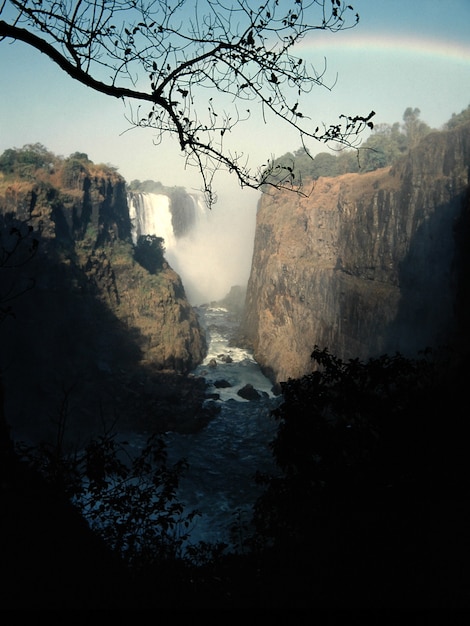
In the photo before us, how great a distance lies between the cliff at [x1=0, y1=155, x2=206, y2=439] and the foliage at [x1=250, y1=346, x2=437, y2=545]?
49.4 feet

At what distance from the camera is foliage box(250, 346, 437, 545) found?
5695 millimetres

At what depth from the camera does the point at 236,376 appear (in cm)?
3503

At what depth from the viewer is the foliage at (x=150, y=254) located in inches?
1636

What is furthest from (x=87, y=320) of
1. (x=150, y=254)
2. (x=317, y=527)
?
(x=317, y=527)

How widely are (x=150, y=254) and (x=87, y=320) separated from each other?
13.4 m

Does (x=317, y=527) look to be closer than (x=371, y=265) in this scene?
Yes

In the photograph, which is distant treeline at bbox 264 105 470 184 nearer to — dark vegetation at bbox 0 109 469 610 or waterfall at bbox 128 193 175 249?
waterfall at bbox 128 193 175 249

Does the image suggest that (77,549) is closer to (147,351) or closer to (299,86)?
(299,86)

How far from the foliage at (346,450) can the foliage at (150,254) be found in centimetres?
3646

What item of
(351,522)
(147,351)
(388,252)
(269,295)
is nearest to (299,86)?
(351,522)

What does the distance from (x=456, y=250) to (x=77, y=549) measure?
72.2 feet

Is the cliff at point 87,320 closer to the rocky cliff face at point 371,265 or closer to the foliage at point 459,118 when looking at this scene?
the rocky cliff face at point 371,265

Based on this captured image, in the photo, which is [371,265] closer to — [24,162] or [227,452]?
[227,452]

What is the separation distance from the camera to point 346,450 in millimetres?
6465
